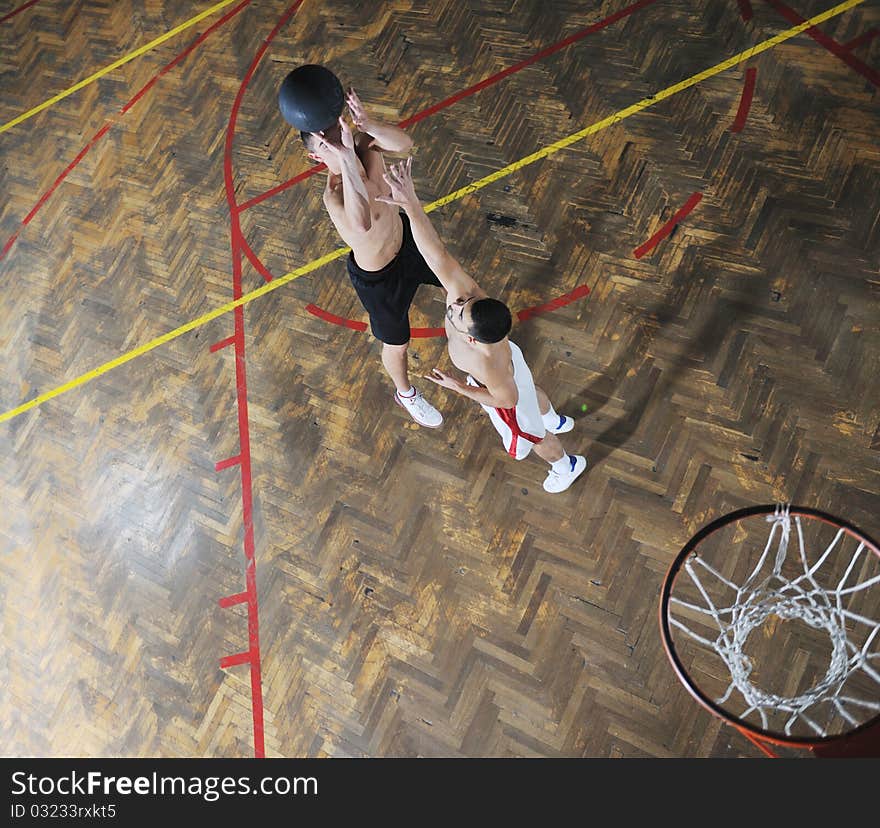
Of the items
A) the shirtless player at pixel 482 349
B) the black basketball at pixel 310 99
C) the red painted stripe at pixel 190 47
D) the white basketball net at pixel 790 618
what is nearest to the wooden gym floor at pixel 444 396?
the white basketball net at pixel 790 618

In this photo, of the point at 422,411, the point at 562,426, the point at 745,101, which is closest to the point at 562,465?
the point at 562,426

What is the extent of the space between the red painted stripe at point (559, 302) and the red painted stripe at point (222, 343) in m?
2.02

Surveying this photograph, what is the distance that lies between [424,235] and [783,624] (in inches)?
103

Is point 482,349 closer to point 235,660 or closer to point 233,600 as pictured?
point 233,600

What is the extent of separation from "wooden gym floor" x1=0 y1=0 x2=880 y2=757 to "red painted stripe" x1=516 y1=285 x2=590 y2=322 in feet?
0.05

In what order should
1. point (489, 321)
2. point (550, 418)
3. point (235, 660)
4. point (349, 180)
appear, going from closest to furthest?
1. point (489, 321)
2. point (349, 180)
3. point (550, 418)
4. point (235, 660)

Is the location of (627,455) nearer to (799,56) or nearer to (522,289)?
(522,289)

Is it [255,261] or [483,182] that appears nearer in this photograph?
[483,182]

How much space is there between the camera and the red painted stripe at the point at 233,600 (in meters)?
4.74

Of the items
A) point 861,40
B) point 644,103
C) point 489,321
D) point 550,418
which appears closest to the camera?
point 489,321

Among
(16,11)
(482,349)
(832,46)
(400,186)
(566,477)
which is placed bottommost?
(566,477)

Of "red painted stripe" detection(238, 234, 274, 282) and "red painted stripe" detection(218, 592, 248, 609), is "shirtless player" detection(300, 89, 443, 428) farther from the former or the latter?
"red painted stripe" detection(218, 592, 248, 609)

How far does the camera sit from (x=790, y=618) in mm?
3830
